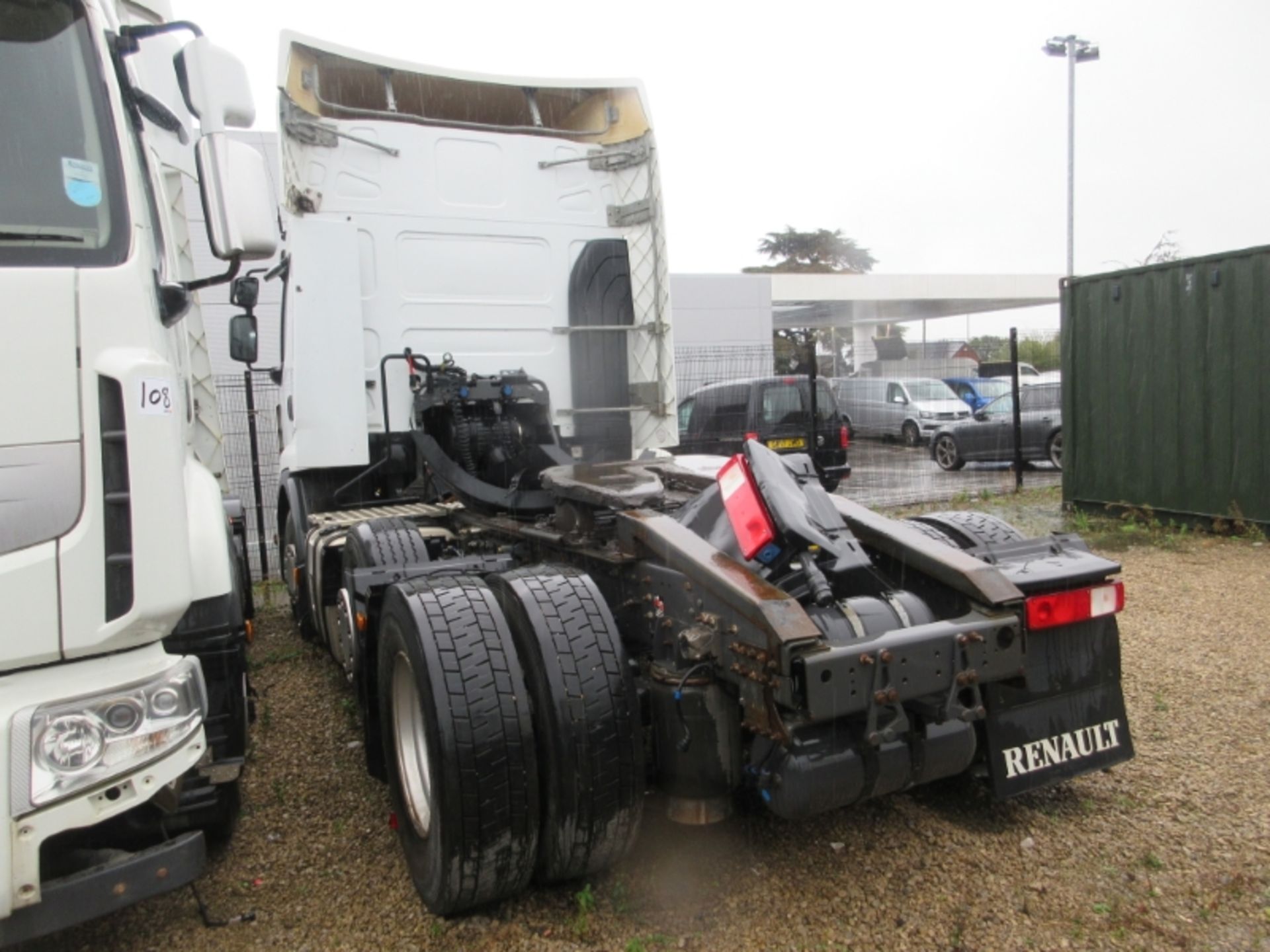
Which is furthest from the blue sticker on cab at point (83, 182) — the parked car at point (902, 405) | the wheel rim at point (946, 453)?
the parked car at point (902, 405)

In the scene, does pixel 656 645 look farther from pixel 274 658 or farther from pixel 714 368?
pixel 714 368

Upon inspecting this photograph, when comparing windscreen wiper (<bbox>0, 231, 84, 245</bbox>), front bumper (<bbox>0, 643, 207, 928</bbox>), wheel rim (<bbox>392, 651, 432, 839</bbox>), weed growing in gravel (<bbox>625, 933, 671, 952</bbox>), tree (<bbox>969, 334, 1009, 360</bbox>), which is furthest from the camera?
tree (<bbox>969, 334, 1009, 360</bbox>)

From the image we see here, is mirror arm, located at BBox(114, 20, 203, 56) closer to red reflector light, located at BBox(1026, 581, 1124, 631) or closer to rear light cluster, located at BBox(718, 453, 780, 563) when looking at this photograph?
rear light cluster, located at BBox(718, 453, 780, 563)

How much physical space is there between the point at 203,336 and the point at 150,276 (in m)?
3.11

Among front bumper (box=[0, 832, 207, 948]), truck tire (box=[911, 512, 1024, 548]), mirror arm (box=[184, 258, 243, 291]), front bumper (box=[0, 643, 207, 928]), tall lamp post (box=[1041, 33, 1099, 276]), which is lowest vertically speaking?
front bumper (box=[0, 832, 207, 948])

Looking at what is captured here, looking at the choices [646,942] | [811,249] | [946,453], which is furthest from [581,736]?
[811,249]

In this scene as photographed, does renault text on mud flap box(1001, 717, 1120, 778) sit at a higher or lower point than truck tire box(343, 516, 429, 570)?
lower

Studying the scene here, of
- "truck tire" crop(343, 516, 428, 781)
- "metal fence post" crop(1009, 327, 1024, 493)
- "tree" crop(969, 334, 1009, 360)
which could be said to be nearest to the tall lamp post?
"tree" crop(969, 334, 1009, 360)

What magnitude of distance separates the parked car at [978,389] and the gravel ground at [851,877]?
52.6ft

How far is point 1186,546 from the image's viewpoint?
8.25 m

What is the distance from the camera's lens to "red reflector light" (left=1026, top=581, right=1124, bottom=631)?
2883 millimetres

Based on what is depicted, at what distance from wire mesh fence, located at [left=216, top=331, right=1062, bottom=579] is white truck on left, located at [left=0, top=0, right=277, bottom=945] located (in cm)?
537

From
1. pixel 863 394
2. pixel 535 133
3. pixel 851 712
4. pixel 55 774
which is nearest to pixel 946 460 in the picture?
pixel 863 394

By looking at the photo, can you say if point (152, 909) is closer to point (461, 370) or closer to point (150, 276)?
point (150, 276)
